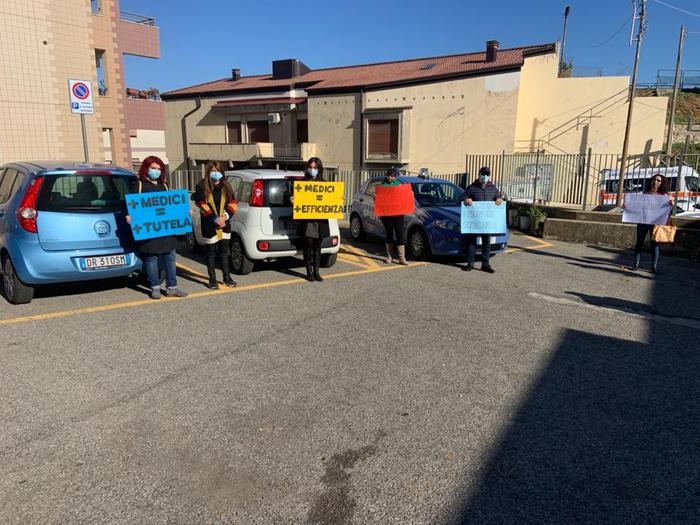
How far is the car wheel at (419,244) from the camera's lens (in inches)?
386

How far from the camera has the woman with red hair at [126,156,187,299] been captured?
6582 millimetres

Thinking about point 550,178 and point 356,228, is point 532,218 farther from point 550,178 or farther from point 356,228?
point 356,228

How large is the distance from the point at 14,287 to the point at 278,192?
3712 millimetres

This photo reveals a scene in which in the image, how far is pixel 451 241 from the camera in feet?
30.7

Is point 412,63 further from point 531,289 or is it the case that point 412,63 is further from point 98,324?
point 98,324

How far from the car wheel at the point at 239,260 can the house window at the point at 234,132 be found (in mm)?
29928

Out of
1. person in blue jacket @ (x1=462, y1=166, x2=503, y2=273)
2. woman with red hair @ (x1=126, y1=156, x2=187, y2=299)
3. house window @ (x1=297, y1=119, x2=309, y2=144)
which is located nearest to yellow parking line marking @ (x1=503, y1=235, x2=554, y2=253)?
person in blue jacket @ (x1=462, y1=166, x2=503, y2=273)

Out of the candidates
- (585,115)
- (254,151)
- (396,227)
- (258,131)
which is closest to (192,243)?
(396,227)

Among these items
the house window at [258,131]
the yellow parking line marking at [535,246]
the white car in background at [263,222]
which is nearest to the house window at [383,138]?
the house window at [258,131]

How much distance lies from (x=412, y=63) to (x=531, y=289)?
2749 centimetres

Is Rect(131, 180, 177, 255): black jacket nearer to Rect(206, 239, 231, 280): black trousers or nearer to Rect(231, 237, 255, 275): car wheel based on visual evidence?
Rect(206, 239, 231, 280): black trousers

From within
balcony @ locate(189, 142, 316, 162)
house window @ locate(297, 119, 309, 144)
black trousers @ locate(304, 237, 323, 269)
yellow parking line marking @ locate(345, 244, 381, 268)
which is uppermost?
house window @ locate(297, 119, 309, 144)

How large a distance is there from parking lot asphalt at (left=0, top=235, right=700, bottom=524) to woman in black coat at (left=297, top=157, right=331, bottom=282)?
100cm

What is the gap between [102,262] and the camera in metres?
6.46
